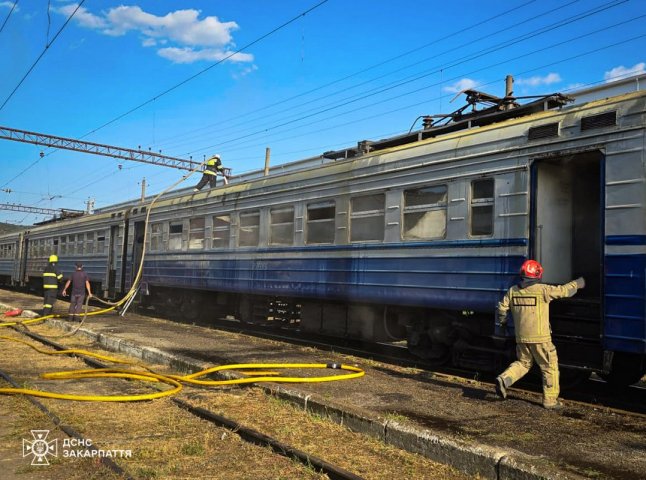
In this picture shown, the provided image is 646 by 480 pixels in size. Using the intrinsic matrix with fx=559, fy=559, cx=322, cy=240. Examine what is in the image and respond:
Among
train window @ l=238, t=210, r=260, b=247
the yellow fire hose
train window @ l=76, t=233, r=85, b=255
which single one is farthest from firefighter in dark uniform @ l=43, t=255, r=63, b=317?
the yellow fire hose

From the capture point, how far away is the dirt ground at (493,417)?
13.8 ft

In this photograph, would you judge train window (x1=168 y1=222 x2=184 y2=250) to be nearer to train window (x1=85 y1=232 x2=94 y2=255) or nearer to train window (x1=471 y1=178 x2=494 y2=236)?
train window (x1=85 y1=232 x2=94 y2=255)

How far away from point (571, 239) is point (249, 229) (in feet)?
22.4

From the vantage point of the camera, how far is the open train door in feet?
20.9

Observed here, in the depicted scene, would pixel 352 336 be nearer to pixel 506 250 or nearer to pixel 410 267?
pixel 410 267

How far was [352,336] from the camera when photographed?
9.72m

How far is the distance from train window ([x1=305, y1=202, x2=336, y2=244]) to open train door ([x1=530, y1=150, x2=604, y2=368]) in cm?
388

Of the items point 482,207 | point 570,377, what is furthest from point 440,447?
point 482,207

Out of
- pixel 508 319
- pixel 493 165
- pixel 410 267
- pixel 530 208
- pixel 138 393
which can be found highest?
pixel 493 165

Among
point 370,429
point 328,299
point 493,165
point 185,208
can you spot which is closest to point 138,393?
point 370,429

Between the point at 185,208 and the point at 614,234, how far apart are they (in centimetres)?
1093

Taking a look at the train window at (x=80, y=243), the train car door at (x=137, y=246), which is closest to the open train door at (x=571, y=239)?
the train car door at (x=137, y=246)

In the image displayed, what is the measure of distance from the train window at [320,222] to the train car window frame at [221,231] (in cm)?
298

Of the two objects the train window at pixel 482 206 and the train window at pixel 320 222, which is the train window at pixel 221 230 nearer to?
the train window at pixel 320 222
